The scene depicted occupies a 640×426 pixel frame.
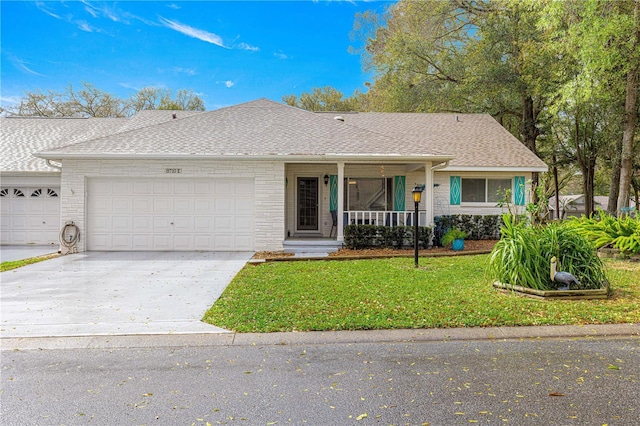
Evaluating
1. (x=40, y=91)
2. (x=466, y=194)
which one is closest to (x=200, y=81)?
(x=40, y=91)

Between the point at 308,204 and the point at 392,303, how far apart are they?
892 cm

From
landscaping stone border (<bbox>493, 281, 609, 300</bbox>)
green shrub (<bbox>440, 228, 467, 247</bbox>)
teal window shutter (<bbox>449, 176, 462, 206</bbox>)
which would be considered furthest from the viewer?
teal window shutter (<bbox>449, 176, 462, 206</bbox>)

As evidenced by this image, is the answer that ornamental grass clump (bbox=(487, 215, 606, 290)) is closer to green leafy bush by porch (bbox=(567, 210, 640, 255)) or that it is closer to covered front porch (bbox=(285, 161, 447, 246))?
green leafy bush by porch (bbox=(567, 210, 640, 255))

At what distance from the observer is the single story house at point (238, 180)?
37.6ft

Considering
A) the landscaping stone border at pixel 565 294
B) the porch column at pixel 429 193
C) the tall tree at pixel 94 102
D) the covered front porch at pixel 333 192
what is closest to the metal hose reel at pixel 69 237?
the covered front porch at pixel 333 192

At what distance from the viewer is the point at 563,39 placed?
14852mm

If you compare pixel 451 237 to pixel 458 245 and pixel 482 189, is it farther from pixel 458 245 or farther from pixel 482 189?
pixel 482 189

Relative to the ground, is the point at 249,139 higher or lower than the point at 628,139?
lower

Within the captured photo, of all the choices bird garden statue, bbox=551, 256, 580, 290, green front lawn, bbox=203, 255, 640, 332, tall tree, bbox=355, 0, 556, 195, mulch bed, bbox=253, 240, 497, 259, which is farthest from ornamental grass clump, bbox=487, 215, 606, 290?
tall tree, bbox=355, 0, 556, 195

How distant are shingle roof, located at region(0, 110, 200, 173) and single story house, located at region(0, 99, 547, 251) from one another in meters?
0.10

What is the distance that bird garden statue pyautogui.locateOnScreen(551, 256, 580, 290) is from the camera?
236 inches

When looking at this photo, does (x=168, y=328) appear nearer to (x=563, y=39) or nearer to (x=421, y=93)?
(x=563, y=39)

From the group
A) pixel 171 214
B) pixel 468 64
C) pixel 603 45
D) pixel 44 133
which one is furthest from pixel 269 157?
pixel 468 64

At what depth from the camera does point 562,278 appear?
6.02 m
